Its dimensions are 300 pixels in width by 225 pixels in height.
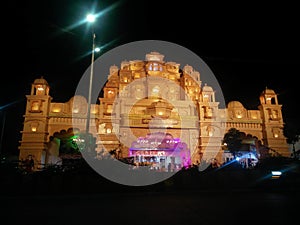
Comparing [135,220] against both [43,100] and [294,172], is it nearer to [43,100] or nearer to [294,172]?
[294,172]

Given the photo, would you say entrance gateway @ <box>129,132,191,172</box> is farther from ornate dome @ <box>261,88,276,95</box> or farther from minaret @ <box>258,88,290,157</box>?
ornate dome @ <box>261,88,276,95</box>

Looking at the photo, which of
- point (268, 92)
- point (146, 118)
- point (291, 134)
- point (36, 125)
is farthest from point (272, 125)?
point (36, 125)

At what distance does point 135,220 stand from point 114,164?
8.81m

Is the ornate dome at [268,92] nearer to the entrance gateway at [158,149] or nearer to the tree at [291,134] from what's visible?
the tree at [291,134]

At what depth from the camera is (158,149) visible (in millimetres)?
33094

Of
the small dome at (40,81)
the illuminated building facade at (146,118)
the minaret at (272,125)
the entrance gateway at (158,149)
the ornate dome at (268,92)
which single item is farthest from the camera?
the ornate dome at (268,92)

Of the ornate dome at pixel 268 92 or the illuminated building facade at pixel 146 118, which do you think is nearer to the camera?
the illuminated building facade at pixel 146 118

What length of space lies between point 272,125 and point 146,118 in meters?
22.2

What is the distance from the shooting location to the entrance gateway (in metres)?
32.8

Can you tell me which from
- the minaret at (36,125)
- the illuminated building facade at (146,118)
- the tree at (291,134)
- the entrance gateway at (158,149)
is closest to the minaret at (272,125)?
the illuminated building facade at (146,118)

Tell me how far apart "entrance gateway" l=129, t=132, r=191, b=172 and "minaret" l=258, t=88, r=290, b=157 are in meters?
14.6

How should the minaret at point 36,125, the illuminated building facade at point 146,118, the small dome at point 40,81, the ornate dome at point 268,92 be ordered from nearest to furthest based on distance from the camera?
the minaret at point 36,125 < the illuminated building facade at point 146,118 < the small dome at point 40,81 < the ornate dome at point 268,92

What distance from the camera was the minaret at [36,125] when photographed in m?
31.2

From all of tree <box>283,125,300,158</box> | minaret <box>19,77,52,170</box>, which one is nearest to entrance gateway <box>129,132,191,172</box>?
minaret <box>19,77,52,170</box>
